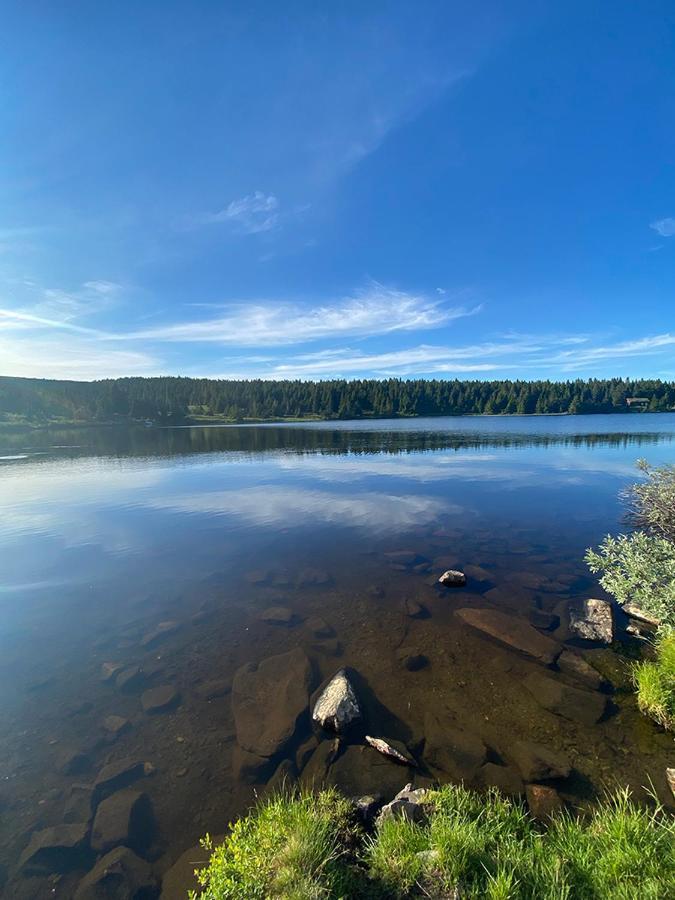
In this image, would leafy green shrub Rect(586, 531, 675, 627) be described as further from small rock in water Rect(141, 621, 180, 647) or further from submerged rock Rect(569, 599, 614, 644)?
small rock in water Rect(141, 621, 180, 647)

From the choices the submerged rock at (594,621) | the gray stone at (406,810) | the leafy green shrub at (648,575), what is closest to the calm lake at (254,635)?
the submerged rock at (594,621)

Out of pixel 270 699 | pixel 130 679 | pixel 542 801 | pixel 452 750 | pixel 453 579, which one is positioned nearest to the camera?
pixel 542 801

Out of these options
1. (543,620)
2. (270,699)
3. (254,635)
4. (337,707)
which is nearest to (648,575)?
(543,620)

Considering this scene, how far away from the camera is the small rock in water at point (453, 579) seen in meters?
17.5

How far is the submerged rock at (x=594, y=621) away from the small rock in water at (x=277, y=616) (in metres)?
10.8

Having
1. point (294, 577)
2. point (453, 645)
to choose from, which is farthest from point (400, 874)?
point (294, 577)

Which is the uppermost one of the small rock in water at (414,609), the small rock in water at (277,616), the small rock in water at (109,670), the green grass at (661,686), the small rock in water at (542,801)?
the green grass at (661,686)

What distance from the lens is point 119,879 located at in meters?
6.51

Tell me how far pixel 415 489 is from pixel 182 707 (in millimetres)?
29869

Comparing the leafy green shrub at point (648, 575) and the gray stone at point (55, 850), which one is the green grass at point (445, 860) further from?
the leafy green shrub at point (648, 575)

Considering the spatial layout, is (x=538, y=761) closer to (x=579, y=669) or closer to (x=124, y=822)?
(x=579, y=669)

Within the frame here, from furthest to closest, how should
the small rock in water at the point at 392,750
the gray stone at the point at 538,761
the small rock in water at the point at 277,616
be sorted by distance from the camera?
the small rock in water at the point at 277,616 → the small rock in water at the point at 392,750 → the gray stone at the point at 538,761

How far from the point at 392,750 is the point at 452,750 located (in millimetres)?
1505

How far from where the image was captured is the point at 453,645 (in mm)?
13164
